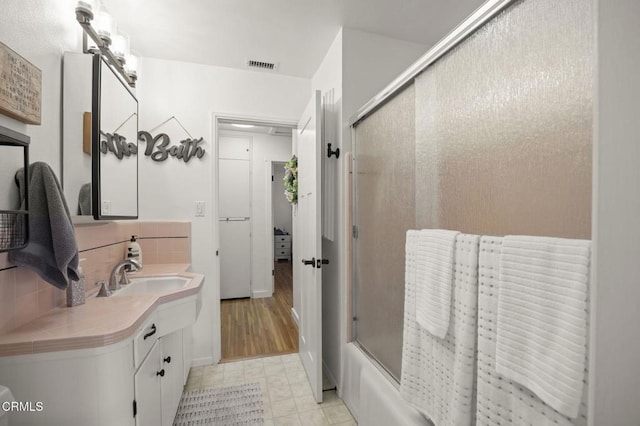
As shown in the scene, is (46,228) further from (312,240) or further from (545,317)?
(545,317)

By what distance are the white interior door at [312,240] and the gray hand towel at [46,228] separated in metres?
1.22

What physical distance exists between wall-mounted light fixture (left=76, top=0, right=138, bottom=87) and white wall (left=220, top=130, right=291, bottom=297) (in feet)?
7.17

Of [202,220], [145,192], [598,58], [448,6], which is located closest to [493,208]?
[598,58]

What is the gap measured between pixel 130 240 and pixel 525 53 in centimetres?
232

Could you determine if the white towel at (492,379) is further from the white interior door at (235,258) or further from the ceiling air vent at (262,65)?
the white interior door at (235,258)

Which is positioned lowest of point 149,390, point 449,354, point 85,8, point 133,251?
point 149,390

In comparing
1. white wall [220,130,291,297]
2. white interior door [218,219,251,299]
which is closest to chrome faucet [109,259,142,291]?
white interior door [218,219,251,299]

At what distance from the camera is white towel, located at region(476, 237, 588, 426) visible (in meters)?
0.63

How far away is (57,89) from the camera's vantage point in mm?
1230

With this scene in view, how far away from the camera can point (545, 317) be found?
584 mm

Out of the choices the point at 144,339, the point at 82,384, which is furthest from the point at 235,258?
the point at 82,384

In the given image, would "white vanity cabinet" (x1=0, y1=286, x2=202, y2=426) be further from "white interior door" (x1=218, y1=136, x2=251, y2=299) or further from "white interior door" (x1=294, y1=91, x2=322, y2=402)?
"white interior door" (x1=218, y1=136, x2=251, y2=299)

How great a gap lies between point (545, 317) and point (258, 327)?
283 cm

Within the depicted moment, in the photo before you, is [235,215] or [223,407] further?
[235,215]
